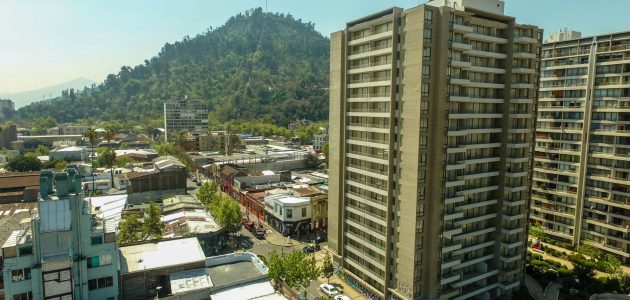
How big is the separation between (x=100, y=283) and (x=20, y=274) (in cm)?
676

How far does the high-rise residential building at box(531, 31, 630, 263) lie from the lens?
6669cm

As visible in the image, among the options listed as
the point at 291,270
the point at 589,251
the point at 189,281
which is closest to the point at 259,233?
the point at 291,270

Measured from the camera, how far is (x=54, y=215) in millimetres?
35812

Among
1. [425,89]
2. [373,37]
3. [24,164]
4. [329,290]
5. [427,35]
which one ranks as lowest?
[329,290]

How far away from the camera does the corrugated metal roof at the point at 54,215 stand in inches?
1389

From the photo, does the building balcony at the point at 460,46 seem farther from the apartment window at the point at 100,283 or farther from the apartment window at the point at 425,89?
the apartment window at the point at 100,283

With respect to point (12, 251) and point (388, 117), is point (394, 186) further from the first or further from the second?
point (12, 251)

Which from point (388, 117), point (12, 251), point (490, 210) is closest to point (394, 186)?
point (388, 117)

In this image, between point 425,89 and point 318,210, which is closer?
point 425,89

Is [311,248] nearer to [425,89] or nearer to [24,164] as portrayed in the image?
[425,89]

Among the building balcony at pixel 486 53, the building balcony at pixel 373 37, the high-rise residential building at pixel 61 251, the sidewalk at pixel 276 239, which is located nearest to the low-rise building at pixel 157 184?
the sidewalk at pixel 276 239

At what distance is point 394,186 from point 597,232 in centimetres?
4944

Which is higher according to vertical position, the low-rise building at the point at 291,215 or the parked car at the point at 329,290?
the low-rise building at the point at 291,215

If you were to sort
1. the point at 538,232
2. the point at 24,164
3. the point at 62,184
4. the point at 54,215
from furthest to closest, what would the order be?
the point at 24,164
the point at 538,232
the point at 62,184
the point at 54,215
